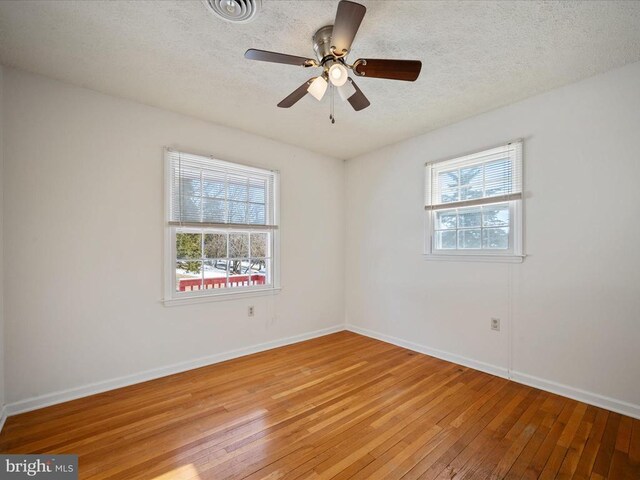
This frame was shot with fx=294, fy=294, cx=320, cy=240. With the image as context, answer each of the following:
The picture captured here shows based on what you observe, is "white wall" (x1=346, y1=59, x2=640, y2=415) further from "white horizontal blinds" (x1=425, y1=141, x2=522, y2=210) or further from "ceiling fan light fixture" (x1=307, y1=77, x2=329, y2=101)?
"ceiling fan light fixture" (x1=307, y1=77, x2=329, y2=101)

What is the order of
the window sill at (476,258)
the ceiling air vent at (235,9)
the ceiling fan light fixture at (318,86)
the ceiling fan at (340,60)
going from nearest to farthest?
the ceiling fan at (340,60) < the ceiling air vent at (235,9) < the ceiling fan light fixture at (318,86) < the window sill at (476,258)

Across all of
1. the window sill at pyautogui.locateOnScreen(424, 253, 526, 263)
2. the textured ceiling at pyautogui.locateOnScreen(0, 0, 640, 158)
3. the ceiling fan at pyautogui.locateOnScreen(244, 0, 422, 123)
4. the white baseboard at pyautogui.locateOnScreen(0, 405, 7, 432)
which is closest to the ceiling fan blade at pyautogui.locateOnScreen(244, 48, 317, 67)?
the ceiling fan at pyautogui.locateOnScreen(244, 0, 422, 123)

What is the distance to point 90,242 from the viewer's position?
2496mm

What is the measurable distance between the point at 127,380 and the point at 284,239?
2.12 meters

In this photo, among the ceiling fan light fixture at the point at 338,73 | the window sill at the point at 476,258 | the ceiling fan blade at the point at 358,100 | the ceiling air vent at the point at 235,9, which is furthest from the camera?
the window sill at the point at 476,258

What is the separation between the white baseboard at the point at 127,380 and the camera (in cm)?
223

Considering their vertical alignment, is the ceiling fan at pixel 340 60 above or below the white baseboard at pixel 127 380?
above

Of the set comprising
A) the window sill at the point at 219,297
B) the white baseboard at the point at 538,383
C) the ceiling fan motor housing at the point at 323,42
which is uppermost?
the ceiling fan motor housing at the point at 323,42

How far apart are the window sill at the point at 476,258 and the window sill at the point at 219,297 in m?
1.89

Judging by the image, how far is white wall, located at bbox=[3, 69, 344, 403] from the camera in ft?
7.32

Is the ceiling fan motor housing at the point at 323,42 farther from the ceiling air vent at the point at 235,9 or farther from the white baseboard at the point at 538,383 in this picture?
the white baseboard at the point at 538,383

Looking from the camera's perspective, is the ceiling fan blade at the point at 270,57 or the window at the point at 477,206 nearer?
the ceiling fan blade at the point at 270,57

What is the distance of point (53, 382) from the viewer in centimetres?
235

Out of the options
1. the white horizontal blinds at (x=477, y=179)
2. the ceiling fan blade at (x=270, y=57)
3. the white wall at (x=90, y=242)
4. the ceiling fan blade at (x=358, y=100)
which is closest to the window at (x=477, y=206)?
the white horizontal blinds at (x=477, y=179)
